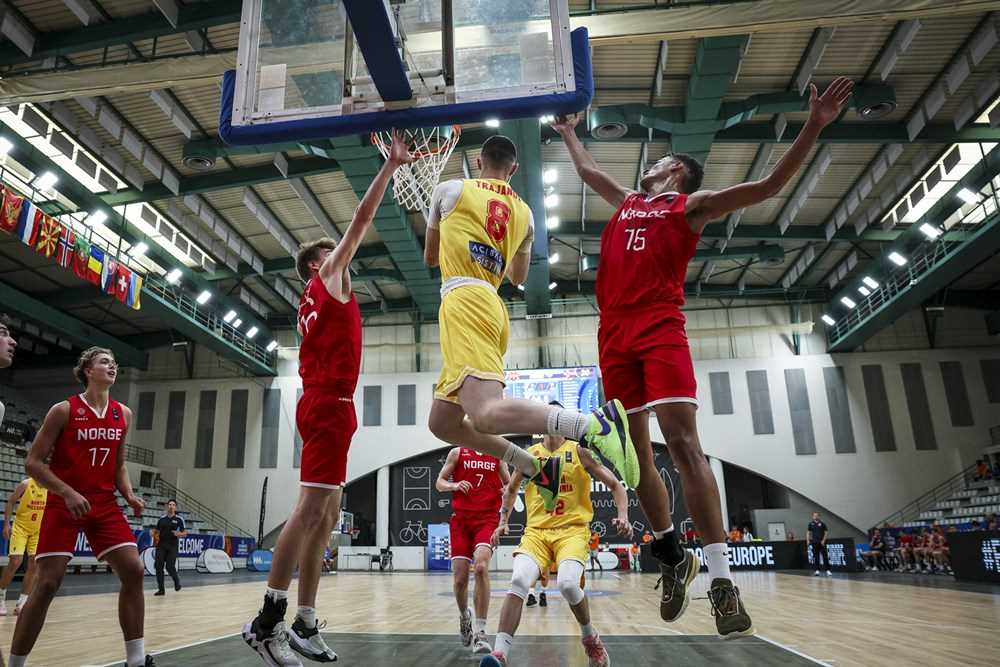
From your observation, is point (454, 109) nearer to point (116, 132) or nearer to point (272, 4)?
point (272, 4)

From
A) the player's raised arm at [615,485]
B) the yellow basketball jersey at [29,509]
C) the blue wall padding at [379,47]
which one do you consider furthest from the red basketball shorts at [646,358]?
the yellow basketball jersey at [29,509]

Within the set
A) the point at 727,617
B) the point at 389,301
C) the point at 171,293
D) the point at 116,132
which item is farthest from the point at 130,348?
the point at 727,617

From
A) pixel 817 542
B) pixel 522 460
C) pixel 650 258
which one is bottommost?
pixel 817 542

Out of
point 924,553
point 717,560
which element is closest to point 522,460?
point 717,560

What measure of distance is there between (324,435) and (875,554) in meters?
21.9

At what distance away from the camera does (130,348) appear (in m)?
26.7


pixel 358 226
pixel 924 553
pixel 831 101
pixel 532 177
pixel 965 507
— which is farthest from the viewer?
pixel 965 507

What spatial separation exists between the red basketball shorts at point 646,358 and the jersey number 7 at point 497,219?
30.0 inches

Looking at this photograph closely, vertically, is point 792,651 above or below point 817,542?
above

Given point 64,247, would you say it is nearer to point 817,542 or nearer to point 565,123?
point 565,123

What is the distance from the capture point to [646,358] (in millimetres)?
3277

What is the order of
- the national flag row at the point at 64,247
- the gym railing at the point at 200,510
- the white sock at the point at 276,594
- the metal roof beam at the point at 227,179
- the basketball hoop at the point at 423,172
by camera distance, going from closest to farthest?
the white sock at the point at 276,594 → the basketball hoop at the point at 423,172 → the national flag row at the point at 64,247 → the metal roof beam at the point at 227,179 → the gym railing at the point at 200,510

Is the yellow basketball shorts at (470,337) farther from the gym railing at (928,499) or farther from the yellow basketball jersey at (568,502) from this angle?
the gym railing at (928,499)

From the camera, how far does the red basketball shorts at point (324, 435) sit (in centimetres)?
378
